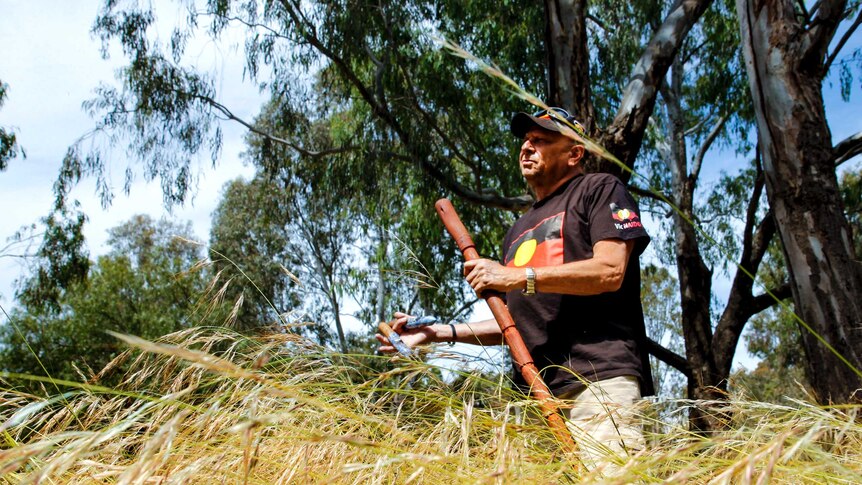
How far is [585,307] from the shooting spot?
2.18 metres

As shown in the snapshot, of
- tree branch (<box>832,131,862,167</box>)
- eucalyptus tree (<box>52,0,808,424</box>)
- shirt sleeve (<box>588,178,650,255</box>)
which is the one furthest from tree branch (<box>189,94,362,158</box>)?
shirt sleeve (<box>588,178,650,255</box>)

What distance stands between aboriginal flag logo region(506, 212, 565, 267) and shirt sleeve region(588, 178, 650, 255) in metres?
0.13

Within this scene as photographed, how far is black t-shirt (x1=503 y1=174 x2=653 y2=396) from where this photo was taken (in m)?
2.09

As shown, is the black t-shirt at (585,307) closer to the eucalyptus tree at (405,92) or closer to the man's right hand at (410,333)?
the man's right hand at (410,333)

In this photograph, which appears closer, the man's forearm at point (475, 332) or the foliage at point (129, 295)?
the man's forearm at point (475, 332)

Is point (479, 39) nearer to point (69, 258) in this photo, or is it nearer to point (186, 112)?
point (186, 112)

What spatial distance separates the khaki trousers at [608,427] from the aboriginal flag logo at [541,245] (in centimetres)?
40

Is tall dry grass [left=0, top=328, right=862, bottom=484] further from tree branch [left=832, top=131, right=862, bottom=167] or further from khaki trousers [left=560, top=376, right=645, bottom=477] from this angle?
tree branch [left=832, top=131, right=862, bottom=167]

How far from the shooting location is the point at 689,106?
44.9 ft

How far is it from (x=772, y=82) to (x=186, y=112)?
7.51 meters

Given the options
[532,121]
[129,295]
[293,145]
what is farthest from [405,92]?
[129,295]

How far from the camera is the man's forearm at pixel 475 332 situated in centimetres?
245

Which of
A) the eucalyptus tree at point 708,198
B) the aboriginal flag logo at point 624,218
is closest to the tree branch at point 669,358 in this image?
the eucalyptus tree at point 708,198

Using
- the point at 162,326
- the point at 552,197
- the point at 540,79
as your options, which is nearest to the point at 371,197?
the point at 540,79
